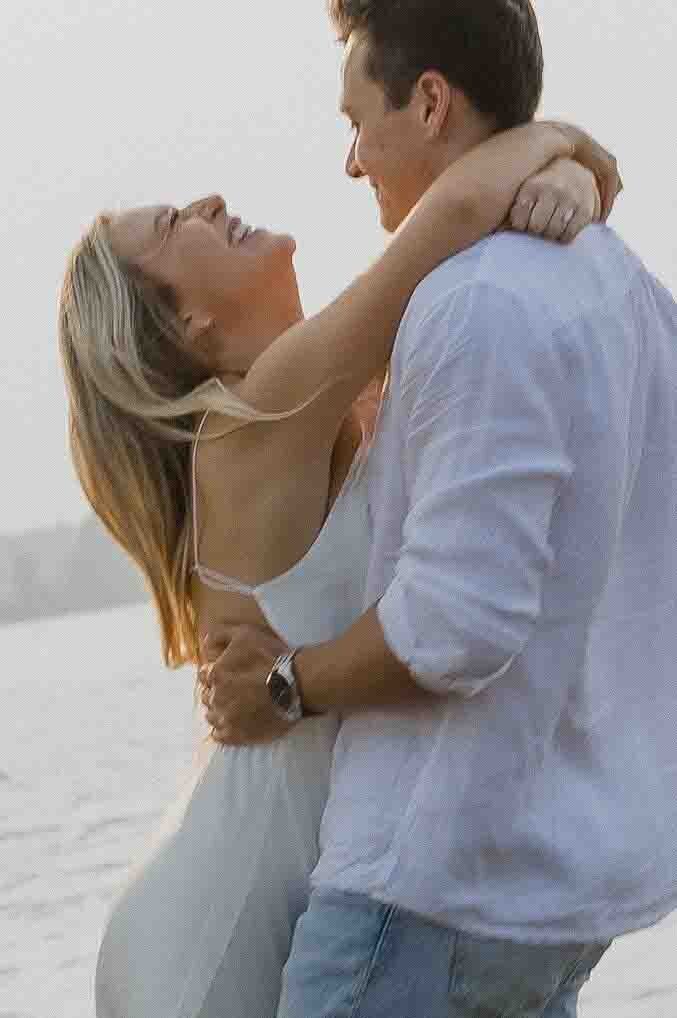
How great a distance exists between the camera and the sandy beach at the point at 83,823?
6.55 m

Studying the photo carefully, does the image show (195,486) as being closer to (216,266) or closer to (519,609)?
(216,266)

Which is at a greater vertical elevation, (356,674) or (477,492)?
(477,492)

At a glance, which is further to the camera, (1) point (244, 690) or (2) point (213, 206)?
(2) point (213, 206)

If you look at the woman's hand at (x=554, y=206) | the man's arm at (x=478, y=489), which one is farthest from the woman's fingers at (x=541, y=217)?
the man's arm at (x=478, y=489)

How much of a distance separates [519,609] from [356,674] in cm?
19

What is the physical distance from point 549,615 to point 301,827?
0.38 m

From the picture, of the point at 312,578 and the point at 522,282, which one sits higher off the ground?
the point at 522,282

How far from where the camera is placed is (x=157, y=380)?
2598 mm

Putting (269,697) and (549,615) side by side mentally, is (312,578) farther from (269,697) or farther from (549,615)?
(549,615)

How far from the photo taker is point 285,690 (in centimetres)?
233

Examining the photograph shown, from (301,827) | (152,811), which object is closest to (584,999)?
(301,827)

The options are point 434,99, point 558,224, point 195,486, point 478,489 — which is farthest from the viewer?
point 195,486

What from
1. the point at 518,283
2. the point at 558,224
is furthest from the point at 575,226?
the point at 518,283

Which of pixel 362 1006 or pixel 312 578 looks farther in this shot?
pixel 312 578
